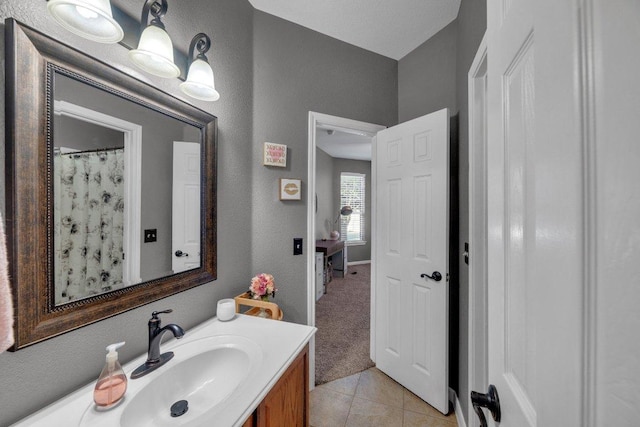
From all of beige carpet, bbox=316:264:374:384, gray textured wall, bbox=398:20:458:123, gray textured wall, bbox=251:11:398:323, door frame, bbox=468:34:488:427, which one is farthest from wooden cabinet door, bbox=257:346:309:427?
gray textured wall, bbox=398:20:458:123

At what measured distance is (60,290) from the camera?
0.75 meters

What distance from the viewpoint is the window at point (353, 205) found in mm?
5891

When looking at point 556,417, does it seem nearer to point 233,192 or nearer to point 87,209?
point 87,209

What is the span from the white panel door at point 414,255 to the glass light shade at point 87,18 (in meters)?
1.68

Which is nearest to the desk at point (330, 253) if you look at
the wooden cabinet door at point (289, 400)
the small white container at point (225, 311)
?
the small white container at point (225, 311)

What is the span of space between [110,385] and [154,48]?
1112mm

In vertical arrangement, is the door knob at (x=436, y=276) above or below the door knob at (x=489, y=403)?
above

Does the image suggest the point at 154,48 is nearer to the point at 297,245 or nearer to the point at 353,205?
the point at 297,245

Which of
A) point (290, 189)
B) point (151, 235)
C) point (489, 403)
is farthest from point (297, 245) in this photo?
point (489, 403)

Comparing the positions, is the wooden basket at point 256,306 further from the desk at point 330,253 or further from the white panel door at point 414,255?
the desk at point 330,253

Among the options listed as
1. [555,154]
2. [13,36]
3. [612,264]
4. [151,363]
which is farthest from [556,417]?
[13,36]

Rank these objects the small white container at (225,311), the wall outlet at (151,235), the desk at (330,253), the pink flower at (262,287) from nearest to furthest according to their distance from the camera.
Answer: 1. the wall outlet at (151,235)
2. the small white container at (225,311)
3. the pink flower at (262,287)
4. the desk at (330,253)

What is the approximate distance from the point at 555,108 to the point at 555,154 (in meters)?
0.06

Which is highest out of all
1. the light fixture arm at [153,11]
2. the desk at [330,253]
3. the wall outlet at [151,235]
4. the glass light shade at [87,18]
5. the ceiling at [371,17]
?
the ceiling at [371,17]
